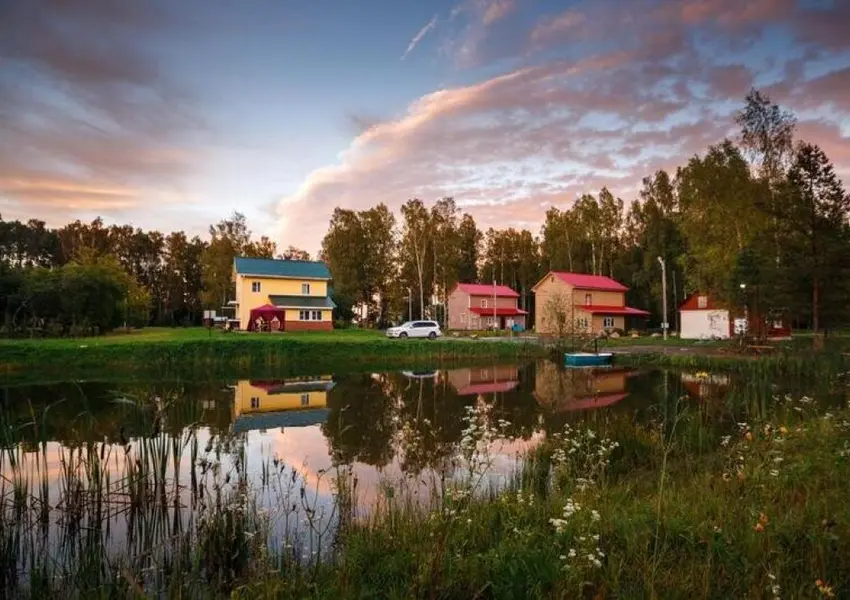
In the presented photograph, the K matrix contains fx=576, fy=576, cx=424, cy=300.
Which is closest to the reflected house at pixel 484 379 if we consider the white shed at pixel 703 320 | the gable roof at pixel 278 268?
the white shed at pixel 703 320

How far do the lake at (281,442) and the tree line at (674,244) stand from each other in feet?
35.6

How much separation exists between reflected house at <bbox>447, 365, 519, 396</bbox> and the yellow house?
23782 mm

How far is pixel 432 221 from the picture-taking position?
221 ft

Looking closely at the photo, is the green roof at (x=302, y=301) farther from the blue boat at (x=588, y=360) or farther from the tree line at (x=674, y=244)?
the blue boat at (x=588, y=360)

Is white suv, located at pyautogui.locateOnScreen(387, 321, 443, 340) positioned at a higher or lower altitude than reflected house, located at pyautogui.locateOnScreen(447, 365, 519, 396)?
higher

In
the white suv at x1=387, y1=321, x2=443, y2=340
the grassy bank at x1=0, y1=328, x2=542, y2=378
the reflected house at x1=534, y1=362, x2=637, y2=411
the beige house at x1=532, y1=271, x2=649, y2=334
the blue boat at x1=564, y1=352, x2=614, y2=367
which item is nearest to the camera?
the reflected house at x1=534, y1=362, x2=637, y2=411

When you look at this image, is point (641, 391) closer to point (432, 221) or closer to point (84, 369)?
point (84, 369)

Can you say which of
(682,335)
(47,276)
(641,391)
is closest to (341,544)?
(641,391)

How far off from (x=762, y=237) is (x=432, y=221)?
122 feet

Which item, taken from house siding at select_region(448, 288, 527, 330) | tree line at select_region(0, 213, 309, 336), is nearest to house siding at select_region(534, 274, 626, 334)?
house siding at select_region(448, 288, 527, 330)

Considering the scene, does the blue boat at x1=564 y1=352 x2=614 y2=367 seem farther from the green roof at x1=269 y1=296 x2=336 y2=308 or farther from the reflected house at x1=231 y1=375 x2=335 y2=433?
the green roof at x1=269 y1=296 x2=336 y2=308

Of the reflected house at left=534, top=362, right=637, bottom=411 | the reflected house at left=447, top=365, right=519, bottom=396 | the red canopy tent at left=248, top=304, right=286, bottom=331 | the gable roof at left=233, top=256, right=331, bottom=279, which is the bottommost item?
the reflected house at left=447, top=365, right=519, bottom=396

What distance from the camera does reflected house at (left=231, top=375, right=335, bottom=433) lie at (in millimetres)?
17198

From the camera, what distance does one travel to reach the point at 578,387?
2383cm
